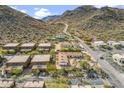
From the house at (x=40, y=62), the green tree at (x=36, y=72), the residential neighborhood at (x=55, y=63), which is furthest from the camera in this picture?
the house at (x=40, y=62)

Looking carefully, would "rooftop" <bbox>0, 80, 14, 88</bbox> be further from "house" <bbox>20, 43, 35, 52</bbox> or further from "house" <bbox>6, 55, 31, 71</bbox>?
"house" <bbox>20, 43, 35, 52</bbox>

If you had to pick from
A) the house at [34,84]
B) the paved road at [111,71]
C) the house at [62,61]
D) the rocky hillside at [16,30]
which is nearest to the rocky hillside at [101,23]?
the rocky hillside at [16,30]

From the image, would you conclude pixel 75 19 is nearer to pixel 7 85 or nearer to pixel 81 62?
pixel 81 62

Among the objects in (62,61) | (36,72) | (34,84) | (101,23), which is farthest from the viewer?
(101,23)

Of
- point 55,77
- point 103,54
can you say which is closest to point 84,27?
point 103,54

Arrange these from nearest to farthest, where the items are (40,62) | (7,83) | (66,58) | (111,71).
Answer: (7,83), (111,71), (40,62), (66,58)

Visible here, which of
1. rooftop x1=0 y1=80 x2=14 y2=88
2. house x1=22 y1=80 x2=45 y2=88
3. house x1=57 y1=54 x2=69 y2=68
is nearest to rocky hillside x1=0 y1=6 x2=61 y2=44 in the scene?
house x1=57 y1=54 x2=69 y2=68

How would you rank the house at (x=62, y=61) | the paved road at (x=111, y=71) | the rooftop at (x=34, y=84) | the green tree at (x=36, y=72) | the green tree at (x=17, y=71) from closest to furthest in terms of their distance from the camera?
the rooftop at (x=34, y=84)
the paved road at (x=111, y=71)
the green tree at (x=36, y=72)
the green tree at (x=17, y=71)
the house at (x=62, y=61)

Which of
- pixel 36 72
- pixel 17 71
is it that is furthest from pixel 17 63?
pixel 36 72

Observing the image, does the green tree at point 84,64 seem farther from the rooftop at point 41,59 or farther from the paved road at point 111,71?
the rooftop at point 41,59

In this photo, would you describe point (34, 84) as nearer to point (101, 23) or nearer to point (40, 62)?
point (40, 62)

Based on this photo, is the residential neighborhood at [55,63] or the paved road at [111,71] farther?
the paved road at [111,71]
